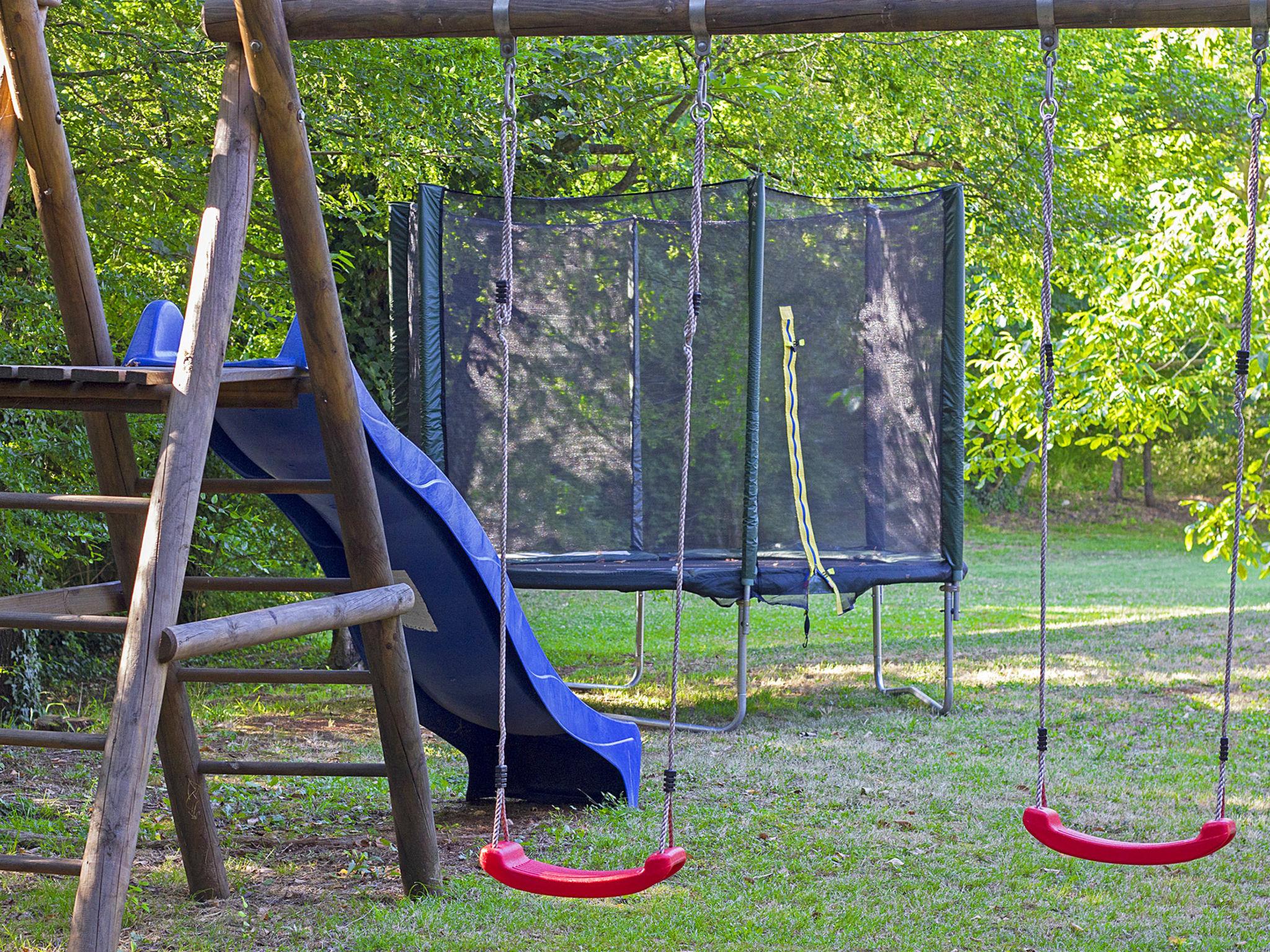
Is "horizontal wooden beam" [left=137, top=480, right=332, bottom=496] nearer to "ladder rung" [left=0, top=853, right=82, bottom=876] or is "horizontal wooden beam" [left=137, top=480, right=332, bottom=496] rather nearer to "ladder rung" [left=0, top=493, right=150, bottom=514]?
"ladder rung" [left=0, top=493, right=150, bottom=514]

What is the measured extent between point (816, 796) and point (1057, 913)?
122 centimetres

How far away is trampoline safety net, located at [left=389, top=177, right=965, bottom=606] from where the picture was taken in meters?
5.71

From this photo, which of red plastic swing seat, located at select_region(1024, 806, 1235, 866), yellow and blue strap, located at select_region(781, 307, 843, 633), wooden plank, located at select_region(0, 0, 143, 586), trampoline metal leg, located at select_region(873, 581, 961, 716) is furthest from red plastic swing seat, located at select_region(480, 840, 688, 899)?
trampoline metal leg, located at select_region(873, 581, 961, 716)

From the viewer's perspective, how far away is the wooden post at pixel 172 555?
2.19 meters

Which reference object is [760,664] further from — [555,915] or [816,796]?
[555,915]

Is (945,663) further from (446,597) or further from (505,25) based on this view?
(505,25)

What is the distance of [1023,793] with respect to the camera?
4.38 metres

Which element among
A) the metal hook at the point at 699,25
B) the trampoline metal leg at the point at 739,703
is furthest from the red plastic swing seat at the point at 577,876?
the trampoline metal leg at the point at 739,703

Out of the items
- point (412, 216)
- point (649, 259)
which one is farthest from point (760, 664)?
point (412, 216)

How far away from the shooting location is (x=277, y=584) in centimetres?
307

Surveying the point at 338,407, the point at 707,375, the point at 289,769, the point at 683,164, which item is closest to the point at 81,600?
the point at 289,769

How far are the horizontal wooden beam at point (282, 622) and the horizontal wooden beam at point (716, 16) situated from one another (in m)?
1.29

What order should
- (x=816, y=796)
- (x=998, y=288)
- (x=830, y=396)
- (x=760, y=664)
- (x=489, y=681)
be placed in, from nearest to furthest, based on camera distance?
(x=489, y=681) → (x=816, y=796) → (x=830, y=396) → (x=760, y=664) → (x=998, y=288)

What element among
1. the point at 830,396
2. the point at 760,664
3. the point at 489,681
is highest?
the point at 830,396
